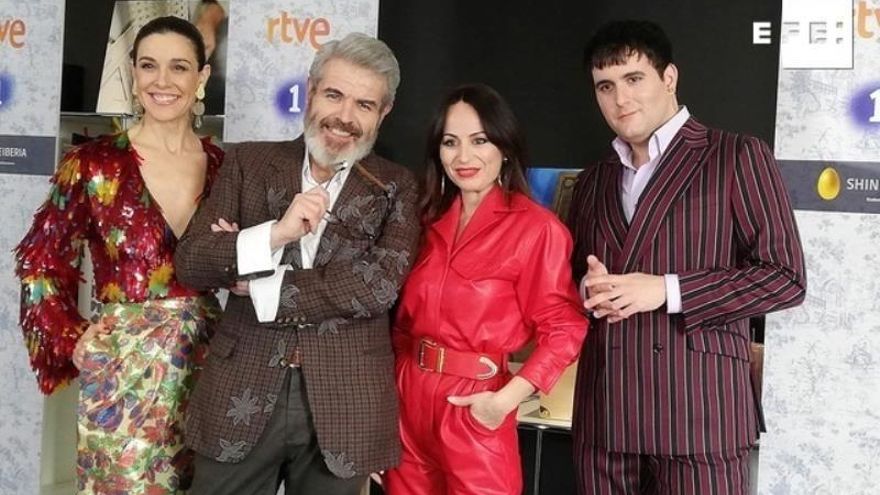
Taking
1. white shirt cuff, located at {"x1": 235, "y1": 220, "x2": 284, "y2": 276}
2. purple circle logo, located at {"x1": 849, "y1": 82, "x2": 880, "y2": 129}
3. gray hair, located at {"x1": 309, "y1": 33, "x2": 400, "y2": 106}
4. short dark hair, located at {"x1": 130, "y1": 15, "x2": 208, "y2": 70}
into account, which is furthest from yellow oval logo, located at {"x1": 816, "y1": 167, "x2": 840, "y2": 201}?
short dark hair, located at {"x1": 130, "y1": 15, "x2": 208, "y2": 70}

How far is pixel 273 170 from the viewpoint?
2.02 m

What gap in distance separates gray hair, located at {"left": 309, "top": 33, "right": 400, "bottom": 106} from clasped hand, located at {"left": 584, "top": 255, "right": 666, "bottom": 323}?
2.03 ft

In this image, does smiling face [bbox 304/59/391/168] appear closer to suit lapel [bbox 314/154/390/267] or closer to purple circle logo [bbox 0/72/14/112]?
suit lapel [bbox 314/154/390/267]

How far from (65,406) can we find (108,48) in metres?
1.38

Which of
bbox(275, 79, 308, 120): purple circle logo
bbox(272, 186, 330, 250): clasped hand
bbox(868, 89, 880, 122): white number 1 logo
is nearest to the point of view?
bbox(272, 186, 330, 250): clasped hand

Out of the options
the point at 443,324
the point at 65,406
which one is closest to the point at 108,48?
the point at 65,406

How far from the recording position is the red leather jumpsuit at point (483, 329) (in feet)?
6.58

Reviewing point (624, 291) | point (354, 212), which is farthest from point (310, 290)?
point (624, 291)

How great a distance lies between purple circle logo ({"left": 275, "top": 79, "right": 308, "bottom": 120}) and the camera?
312 centimetres

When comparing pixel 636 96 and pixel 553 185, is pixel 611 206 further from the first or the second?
pixel 553 185

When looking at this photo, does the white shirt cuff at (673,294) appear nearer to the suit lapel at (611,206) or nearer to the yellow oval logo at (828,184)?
the suit lapel at (611,206)

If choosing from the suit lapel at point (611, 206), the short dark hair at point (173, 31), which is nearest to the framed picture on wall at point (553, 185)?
the suit lapel at point (611, 206)

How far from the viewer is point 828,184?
2.61m

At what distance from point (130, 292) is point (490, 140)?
→ 92 centimetres
